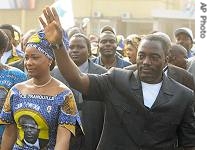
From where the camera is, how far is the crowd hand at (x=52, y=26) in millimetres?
3738

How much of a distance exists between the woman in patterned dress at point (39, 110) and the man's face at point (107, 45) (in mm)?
3312

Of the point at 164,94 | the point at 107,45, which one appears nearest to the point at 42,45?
the point at 164,94

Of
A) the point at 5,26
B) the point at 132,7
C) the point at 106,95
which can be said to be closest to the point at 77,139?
the point at 106,95

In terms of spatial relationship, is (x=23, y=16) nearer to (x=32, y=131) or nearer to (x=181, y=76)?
(x=181, y=76)

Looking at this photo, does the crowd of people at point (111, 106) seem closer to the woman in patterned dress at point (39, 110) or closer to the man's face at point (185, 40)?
the woman in patterned dress at point (39, 110)

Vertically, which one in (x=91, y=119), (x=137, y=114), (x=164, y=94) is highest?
(x=164, y=94)

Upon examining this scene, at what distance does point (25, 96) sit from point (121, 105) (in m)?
0.72

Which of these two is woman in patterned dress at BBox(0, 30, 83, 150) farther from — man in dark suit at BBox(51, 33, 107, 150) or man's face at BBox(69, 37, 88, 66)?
man's face at BBox(69, 37, 88, 66)

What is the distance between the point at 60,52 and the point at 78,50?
7.65 feet

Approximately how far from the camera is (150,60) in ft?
13.5

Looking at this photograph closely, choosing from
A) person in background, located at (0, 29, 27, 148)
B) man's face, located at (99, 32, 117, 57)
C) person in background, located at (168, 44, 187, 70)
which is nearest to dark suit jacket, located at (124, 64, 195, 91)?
person in background, located at (168, 44, 187, 70)

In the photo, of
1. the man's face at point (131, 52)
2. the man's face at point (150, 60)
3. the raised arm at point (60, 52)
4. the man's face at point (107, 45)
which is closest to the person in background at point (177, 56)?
the man's face at point (107, 45)

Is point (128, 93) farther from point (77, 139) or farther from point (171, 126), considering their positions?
point (77, 139)

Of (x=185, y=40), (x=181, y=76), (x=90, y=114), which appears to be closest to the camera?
(x=181, y=76)
